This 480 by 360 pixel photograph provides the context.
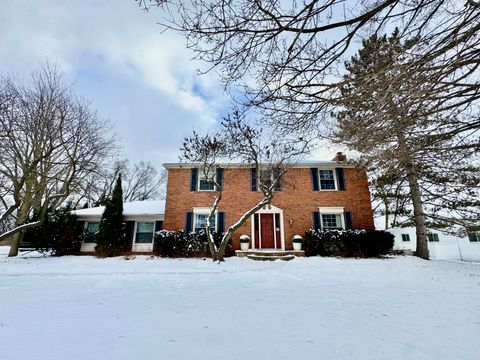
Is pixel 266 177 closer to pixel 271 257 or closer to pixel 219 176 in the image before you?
pixel 219 176

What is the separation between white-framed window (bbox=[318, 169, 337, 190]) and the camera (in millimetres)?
14172

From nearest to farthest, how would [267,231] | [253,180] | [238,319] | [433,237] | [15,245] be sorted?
[238,319] → [15,245] → [267,231] → [253,180] → [433,237]

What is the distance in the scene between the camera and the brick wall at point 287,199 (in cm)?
1351

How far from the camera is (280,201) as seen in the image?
45.7 feet

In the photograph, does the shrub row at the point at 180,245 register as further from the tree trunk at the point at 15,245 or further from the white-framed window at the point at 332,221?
the tree trunk at the point at 15,245

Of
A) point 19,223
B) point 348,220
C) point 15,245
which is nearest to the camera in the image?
point 19,223

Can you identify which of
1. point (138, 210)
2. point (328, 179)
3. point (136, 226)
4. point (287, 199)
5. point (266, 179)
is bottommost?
point (136, 226)

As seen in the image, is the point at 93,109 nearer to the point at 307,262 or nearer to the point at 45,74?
the point at 45,74

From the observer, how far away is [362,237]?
11.9 m

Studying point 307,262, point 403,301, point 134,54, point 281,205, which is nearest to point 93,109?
point 134,54

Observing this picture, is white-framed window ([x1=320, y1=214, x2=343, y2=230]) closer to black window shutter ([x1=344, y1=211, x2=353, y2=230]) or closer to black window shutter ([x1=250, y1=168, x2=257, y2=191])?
black window shutter ([x1=344, y1=211, x2=353, y2=230])

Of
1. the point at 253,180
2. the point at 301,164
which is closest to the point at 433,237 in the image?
the point at 301,164

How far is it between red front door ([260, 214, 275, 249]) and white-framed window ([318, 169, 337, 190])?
383cm

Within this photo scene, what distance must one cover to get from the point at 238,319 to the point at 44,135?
43.1ft
